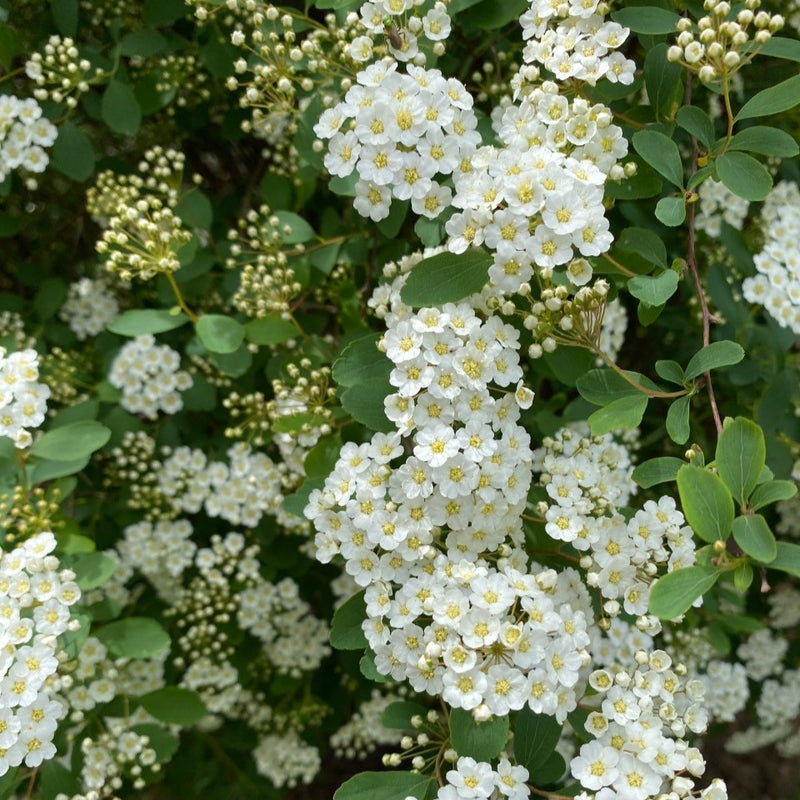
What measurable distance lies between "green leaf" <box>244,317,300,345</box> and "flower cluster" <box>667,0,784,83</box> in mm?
1335

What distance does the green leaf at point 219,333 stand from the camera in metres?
2.46

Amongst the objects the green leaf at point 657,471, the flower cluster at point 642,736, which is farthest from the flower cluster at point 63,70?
the flower cluster at point 642,736

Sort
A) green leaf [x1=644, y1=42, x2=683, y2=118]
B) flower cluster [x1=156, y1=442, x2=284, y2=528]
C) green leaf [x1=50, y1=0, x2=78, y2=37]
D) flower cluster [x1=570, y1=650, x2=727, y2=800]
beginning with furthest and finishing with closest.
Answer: flower cluster [x1=156, y1=442, x2=284, y2=528] < green leaf [x1=50, y1=0, x2=78, y2=37] < green leaf [x1=644, y1=42, x2=683, y2=118] < flower cluster [x1=570, y1=650, x2=727, y2=800]

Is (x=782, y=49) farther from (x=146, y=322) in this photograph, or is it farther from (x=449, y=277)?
(x=146, y=322)

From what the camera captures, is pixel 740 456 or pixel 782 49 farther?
pixel 782 49

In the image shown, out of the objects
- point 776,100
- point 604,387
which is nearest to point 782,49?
point 776,100

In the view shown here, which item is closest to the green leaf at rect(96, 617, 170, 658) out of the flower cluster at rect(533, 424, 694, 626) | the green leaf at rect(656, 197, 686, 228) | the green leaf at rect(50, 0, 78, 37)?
the flower cluster at rect(533, 424, 694, 626)

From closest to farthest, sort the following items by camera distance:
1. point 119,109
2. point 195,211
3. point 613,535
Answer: point 613,535, point 119,109, point 195,211

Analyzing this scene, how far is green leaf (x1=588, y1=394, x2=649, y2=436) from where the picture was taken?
1.80 m

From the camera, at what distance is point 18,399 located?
7.79 feet

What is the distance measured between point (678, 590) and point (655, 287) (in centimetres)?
71

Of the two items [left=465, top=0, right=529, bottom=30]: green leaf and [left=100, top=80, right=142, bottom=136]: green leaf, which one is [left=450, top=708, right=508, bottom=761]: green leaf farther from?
[left=100, top=80, right=142, bottom=136]: green leaf

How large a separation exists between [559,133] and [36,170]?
1.87m

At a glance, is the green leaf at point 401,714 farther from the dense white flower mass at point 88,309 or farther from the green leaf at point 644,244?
the dense white flower mass at point 88,309
